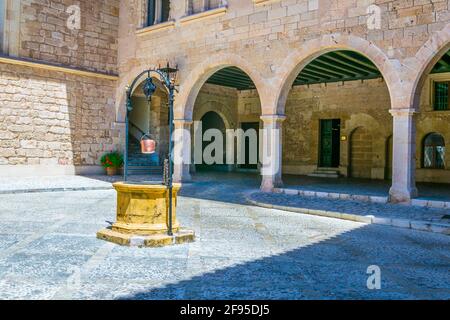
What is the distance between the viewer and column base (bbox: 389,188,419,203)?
8.41 m

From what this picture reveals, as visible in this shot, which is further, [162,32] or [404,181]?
[162,32]

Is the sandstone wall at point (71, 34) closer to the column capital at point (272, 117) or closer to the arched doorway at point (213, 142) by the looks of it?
the arched doorway at point (213, 142)

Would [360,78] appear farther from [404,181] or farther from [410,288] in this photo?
[410,288]

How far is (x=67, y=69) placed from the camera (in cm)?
1371

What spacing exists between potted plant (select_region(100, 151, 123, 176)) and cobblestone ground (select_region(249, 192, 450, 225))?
6441mm

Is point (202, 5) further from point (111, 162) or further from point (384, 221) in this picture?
point (384, 221)

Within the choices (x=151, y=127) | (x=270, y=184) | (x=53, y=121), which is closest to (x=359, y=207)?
(x=270, y=184)

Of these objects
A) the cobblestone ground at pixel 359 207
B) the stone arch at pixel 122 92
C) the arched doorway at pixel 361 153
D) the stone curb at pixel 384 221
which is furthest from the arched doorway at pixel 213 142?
the stone curb at pixel 384 221

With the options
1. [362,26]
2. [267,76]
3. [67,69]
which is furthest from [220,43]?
[67,69]

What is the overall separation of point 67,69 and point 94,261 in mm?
10818

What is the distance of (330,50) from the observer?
31.9 feet

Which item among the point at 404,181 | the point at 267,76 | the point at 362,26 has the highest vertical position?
the point at 362,26

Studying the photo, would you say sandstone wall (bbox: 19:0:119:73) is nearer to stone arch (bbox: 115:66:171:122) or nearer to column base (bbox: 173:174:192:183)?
stone arch (bbox: 115:66:171:122)

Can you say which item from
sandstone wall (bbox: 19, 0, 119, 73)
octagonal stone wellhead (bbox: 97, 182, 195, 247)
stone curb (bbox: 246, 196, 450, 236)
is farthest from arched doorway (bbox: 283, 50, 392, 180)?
octagonal stone wellhead (bbox: 97, 182, 195, 247)
